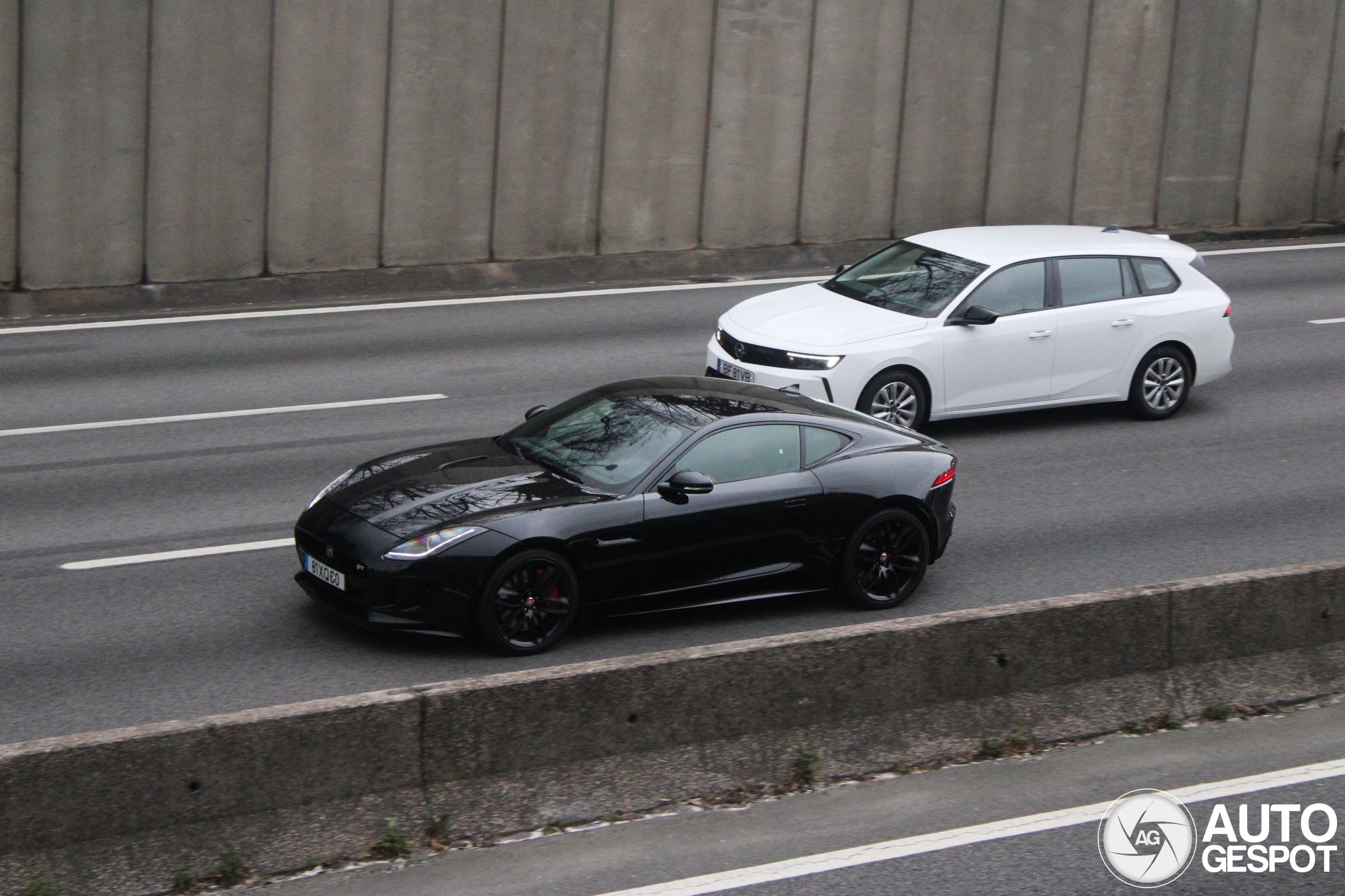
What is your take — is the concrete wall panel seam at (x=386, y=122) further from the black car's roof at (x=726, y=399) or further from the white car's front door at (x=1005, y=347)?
the black car's roof at (x=726, y=399)

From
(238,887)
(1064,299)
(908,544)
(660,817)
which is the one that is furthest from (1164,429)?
(238,887)

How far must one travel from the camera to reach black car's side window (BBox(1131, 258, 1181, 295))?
45.0 feet

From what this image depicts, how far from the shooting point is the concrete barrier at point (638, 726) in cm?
573

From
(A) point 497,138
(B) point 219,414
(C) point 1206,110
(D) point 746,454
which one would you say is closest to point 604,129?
(A) point 497,138

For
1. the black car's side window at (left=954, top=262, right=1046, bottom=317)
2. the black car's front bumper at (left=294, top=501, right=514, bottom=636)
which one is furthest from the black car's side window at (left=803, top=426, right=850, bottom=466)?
the black car's side window at (left=954, top=262, right=1046, bottom=317)

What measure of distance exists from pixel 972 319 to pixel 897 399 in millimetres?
928

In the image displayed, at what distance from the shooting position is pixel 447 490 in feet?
27.4

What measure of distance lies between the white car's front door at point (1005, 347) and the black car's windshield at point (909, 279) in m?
0.22

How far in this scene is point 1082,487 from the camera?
11.7 meters

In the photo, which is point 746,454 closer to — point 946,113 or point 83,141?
point 83,141

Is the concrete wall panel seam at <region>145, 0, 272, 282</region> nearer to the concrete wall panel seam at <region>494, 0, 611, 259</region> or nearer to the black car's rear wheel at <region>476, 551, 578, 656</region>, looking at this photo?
the concrete wall panel seam at <region>494, 0, 611, 259</region>

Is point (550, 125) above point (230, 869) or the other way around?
above

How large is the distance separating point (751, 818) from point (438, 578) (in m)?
2.18

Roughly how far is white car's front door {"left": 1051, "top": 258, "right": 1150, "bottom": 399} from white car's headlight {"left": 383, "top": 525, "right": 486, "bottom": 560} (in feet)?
22.6
